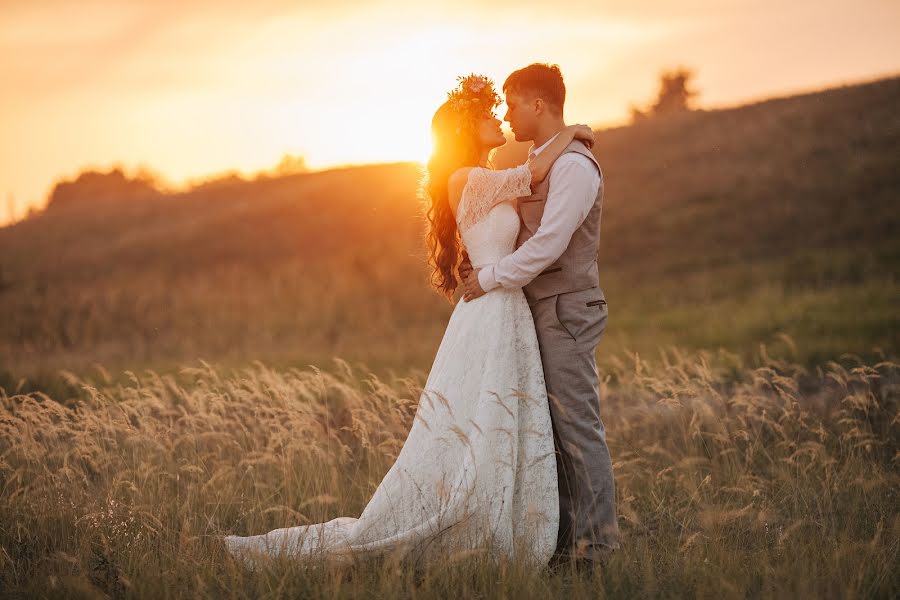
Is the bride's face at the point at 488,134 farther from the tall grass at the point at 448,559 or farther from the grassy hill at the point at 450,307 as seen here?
the grassy hill at the point at 450,307

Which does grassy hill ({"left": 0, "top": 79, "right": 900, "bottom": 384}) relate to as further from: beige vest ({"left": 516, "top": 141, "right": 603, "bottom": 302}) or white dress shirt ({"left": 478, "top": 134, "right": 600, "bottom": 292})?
white dress shirt ({"left": 478, "top": 134, "right": 600, "bottom": 292})

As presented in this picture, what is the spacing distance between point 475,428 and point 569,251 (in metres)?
1.09

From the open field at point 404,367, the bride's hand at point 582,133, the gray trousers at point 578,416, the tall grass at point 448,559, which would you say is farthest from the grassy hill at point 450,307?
the bride's hand at point 582,133

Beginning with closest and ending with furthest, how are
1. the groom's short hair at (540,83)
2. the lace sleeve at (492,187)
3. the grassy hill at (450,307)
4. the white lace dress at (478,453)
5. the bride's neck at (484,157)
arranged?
the white lace dress at (478,453) < the lace sleeve at (492,187) < the groom's short hair at (540,83) < the bride's neck at (484,157) < the grassy hill at (450,307)

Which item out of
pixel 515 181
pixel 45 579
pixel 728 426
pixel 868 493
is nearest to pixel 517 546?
pixel 515 181

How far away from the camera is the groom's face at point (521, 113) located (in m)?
4.64

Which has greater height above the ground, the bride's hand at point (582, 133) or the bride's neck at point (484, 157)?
the bride's hand at point (582, 133)

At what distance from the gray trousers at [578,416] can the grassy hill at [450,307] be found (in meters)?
8.67

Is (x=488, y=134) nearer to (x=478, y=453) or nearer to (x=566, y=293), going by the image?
(x=566, y=293)

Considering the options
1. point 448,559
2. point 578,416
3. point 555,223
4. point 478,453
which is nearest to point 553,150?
point 555,223

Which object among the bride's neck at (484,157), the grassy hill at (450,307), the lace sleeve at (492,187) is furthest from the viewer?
the grassy hill at (450,307)

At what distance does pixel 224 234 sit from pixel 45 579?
27227mm

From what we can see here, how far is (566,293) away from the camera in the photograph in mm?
4523

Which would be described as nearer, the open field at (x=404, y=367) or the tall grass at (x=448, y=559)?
the tall grass at (x=448, y=559)
